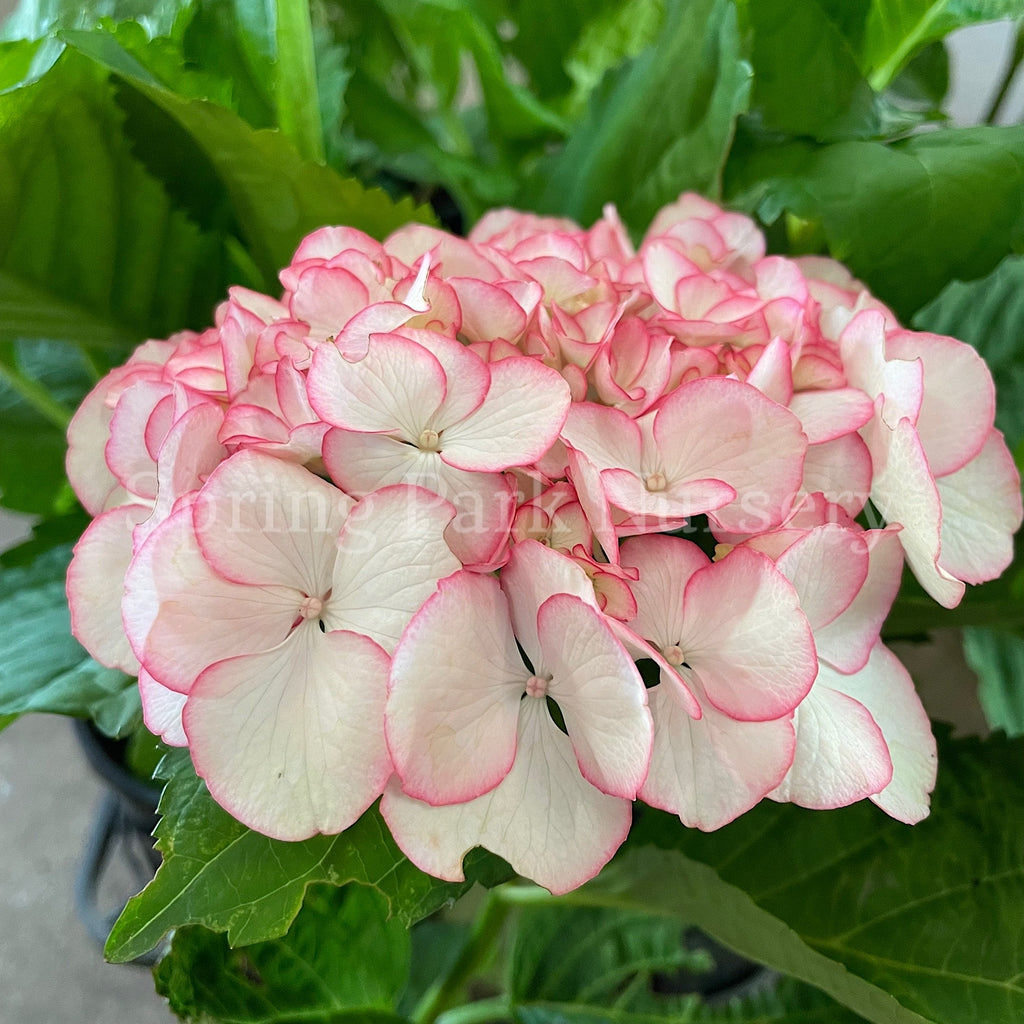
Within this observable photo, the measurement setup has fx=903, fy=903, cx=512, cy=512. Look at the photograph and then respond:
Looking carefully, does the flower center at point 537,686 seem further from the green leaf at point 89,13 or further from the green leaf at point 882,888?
the green leaf at point 89,13

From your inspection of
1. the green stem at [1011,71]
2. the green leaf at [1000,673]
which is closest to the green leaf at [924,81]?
the green stem at [1011,71]

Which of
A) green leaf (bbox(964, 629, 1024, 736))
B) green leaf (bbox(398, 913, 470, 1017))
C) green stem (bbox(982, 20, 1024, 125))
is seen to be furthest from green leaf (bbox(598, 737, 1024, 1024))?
green stem (bbox(982, 20, 1024, 125))

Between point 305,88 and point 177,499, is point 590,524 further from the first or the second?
point 305,88

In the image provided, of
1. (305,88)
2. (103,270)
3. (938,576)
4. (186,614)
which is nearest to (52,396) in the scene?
(103,270)

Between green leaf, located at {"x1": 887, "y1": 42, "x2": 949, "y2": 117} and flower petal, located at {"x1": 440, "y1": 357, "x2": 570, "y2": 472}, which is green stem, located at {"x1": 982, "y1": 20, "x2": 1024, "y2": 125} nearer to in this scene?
green leaf, located at {"x1": 887, "y1": 42, "x2": 949, "y2": 117}

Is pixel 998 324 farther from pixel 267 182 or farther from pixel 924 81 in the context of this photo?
pixel 267 182
